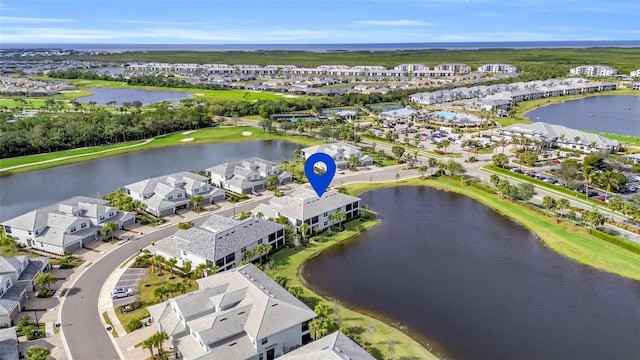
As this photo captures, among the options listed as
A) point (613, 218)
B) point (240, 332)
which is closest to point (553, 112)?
point (613, 218)

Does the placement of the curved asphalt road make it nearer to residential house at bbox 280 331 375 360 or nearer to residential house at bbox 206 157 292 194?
residential house at bbox 280 331 375 360

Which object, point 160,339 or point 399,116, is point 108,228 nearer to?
point 160,339

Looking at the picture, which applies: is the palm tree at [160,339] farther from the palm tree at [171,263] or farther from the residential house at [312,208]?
the residential house at [312,208]

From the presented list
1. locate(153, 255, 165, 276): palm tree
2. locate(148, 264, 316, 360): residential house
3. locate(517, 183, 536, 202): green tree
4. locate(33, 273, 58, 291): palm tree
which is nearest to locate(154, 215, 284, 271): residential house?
locate(153, 255, 165, 276): palm tree

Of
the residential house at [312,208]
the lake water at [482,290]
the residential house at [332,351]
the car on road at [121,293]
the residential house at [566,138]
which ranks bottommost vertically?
the lake water at [482,290]

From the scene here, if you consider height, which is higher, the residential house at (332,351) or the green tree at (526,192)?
the green tree at (526,192)

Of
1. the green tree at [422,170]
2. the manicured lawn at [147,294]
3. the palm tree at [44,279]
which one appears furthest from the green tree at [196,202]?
the green tree at [422,170]
